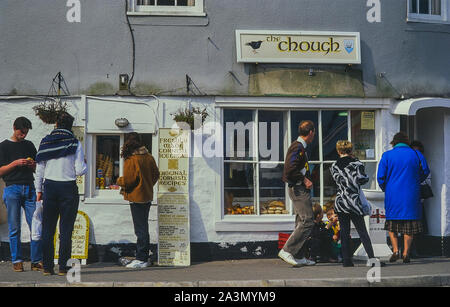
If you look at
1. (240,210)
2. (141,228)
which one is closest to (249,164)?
(240,210)

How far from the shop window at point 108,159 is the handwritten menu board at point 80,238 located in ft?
1.93

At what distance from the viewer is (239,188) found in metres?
10.8

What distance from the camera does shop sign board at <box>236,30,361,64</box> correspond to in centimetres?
1062

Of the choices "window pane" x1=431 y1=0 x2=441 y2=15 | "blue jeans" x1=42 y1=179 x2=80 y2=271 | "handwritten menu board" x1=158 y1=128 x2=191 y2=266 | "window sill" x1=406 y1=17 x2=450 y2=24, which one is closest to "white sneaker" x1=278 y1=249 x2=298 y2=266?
"handwritten menu board" x1=158 y1=128 x2=191 y2=266

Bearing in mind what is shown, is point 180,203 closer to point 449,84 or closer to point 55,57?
point 55,57

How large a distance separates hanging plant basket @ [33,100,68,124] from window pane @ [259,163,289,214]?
343 centimetres

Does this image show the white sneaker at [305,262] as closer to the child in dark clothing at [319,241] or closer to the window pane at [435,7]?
the child in dark clothing at [319,241]

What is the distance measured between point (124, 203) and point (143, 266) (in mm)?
1235

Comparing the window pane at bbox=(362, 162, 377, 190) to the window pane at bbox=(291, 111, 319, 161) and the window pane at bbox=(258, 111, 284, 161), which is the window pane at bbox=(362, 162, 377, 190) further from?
the window pane at bbox=(258, 111, 284, 161)

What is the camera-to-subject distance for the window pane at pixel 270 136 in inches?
428

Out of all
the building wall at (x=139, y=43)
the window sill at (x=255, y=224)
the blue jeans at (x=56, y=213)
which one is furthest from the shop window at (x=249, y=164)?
the blue jeans at (x=56, y=213)

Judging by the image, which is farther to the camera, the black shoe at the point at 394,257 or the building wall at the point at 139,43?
the building wall at the point at 139,43

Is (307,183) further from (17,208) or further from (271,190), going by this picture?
(17,208)
